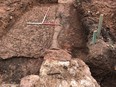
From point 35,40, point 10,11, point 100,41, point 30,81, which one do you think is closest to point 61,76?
point 30,81

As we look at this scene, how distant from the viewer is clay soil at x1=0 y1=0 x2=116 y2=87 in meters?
3.48

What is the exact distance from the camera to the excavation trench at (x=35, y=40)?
3459 mm

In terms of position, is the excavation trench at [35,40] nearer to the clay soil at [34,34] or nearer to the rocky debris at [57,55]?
the clay soil at [34,34]

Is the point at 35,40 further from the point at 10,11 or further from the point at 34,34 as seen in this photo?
the point at 10,11


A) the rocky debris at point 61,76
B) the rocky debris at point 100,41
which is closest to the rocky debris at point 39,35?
the rocky debris at point 100,41

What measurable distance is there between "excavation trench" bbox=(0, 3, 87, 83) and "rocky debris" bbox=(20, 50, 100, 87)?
16.4 inches

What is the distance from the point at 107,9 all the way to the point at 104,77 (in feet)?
3.66

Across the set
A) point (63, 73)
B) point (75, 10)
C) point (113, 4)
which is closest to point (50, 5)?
point (75, 10)

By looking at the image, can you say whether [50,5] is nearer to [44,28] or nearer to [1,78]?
[44,28]

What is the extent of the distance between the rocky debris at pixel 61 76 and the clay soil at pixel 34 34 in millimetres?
417

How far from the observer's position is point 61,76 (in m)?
2.95

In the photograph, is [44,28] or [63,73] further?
[44,28]

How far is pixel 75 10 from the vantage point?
433 centimetres

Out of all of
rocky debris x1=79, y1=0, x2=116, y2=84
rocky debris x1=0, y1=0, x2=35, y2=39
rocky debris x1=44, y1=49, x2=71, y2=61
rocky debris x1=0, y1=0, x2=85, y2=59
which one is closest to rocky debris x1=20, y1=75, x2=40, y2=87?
rocky debris x1=44, y1=49, x2=71, y2=61
